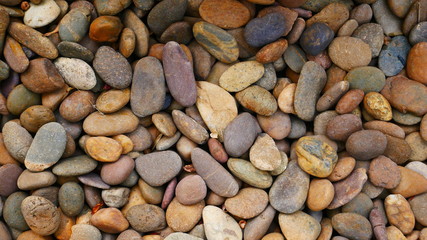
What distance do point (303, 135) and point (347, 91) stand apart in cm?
20

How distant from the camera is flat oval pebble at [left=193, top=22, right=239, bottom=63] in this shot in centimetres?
129

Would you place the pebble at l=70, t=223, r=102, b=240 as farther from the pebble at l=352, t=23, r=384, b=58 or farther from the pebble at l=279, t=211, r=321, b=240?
the pebble at l=352, t=23, r=384, b=58

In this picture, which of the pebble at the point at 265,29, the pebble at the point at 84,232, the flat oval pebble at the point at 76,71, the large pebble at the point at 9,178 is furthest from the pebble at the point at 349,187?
the large pebble at the point at 9,178

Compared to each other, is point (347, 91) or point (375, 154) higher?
point (347, 91)

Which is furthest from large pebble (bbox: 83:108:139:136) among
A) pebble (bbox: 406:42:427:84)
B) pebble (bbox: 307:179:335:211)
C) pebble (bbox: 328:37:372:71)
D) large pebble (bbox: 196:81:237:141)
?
pebble (bbox: 406:42:427:84)

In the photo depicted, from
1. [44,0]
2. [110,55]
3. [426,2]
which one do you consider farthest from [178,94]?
[426,2]

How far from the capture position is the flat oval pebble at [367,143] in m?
1.24

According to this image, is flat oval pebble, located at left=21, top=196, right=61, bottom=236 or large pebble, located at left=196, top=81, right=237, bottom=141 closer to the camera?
flat oval pebble, located at left=21, top=196, right=61, bottom=236

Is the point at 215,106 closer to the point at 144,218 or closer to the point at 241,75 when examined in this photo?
the point at 241,75

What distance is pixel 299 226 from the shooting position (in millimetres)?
1236

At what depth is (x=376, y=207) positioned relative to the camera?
1278 millimetres

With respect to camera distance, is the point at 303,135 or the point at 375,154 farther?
the point at 303,135

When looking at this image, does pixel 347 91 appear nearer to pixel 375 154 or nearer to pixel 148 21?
pixel 375 154

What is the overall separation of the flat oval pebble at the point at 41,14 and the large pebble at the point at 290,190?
0.87m
